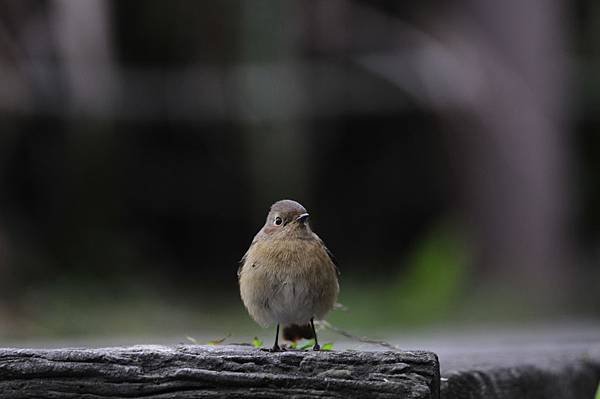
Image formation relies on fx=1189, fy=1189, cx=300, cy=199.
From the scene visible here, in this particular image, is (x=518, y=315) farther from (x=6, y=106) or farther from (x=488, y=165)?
(x=6, y=106)

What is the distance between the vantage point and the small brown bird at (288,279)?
4055 mm

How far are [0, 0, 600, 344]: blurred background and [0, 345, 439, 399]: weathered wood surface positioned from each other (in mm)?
8557

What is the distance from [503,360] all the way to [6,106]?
8921 mm

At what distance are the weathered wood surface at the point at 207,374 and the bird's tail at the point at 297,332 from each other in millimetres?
1436

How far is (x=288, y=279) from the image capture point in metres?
4.10

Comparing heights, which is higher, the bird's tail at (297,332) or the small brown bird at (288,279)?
the small brown bird at (288,279)

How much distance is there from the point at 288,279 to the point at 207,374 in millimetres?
1208

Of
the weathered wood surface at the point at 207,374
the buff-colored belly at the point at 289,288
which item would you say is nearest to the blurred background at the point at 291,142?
the buff-colored belly at the point at 289,288

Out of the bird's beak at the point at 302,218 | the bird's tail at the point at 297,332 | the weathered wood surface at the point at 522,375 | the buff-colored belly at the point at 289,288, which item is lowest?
the weathered wood surface at the point at 522,375

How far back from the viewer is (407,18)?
49.4 ft

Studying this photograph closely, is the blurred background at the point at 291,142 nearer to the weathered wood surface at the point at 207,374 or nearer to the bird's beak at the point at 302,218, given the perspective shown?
the bird's beak at the point at 302,218

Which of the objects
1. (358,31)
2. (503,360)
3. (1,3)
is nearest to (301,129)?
(358,31)

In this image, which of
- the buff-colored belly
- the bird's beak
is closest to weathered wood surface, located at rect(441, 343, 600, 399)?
the buff-colored belly

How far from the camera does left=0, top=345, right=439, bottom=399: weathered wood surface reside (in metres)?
2.87
